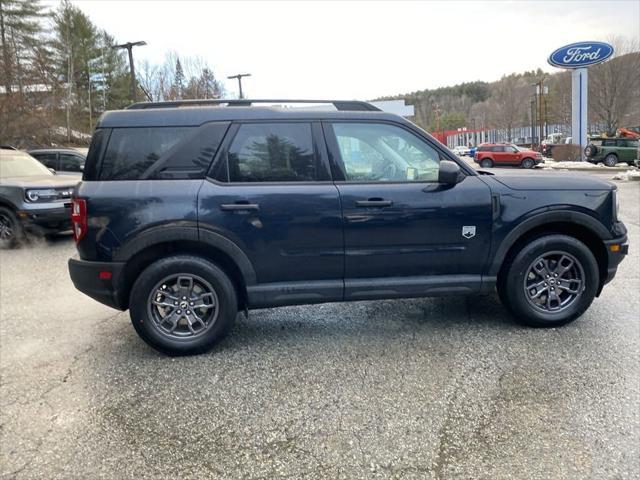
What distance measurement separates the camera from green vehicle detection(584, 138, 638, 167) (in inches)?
1153

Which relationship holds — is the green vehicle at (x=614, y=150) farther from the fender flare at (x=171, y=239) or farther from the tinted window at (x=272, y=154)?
the fender flare at (x=171, y=239)

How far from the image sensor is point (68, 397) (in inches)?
132

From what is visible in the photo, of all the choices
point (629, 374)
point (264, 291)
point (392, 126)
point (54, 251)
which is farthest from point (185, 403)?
point (54, 251)

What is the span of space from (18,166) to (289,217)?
8.05 meters

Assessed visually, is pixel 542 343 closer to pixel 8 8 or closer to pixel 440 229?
pixel 440 229

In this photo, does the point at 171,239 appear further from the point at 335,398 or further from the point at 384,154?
the point at 384,154

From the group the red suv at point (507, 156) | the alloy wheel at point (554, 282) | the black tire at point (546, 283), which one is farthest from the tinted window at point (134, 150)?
the red suv at point (507, 156)


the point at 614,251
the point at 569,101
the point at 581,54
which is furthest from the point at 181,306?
the point at 569,101

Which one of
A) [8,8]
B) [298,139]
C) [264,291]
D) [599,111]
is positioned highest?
[8,8]

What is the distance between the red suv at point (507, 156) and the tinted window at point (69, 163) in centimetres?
Result: 2903

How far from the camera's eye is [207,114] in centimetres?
390

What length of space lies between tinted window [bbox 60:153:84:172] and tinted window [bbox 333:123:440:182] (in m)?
10.5

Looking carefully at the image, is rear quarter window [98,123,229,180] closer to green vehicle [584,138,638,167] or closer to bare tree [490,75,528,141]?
green vehicle [584,138,638,167]

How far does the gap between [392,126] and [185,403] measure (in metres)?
2.63
